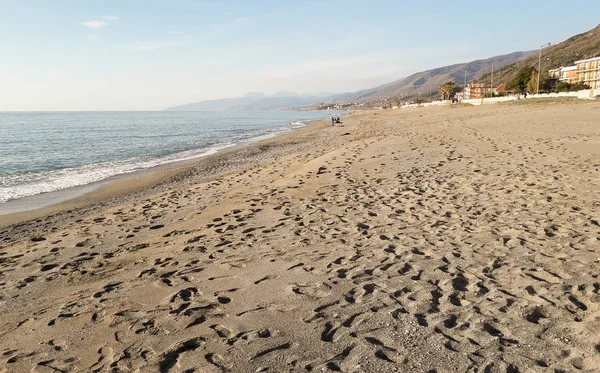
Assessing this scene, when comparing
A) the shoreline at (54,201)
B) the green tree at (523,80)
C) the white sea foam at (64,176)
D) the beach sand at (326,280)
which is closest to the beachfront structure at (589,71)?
the green tree at (523,80)

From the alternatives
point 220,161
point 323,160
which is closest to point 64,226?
point 323,160

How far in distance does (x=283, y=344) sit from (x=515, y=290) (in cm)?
262

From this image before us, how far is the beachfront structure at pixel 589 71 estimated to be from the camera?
7476 cm

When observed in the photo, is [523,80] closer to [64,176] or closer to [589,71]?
[589,71]

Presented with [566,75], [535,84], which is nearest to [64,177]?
[535,84]

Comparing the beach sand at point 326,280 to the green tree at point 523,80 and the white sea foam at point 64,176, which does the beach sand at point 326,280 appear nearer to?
the white sea foam at point 64,176

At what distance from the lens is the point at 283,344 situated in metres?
3.32

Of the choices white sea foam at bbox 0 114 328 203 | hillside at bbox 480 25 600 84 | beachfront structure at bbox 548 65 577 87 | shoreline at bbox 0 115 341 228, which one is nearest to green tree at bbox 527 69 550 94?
beachfront structure at bbox 548 65 577 87

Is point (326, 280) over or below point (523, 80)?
below

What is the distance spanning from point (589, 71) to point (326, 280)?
328 feet

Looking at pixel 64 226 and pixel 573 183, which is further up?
pixel 573 183

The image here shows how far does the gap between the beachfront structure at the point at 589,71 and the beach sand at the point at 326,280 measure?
8691cm

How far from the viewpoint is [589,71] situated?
7825cm

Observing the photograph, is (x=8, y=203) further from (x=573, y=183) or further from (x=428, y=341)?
(x=573, y=183)
